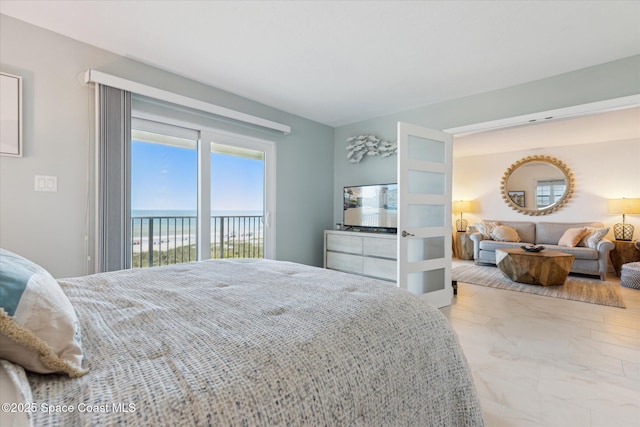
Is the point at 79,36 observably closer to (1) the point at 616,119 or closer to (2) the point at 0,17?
(2) the point at 0,17

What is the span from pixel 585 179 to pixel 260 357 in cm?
726

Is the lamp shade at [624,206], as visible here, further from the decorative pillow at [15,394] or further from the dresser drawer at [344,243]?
the decorative pillow at [15,394]

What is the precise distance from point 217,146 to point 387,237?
226 centimetres

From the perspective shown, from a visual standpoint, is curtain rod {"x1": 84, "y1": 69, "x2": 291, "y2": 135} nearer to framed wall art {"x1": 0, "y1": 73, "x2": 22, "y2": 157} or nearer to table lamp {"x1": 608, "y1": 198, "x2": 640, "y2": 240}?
framed wall art {"x1": 0, "y1": 73, "x2": 22, "y2": 157}

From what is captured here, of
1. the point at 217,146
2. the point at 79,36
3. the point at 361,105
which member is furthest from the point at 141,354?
the point at 361,105

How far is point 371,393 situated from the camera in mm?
827

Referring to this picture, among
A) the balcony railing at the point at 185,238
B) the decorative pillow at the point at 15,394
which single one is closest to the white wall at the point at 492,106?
the balcony railing at the point at 185,238

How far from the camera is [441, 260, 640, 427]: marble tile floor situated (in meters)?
1.57

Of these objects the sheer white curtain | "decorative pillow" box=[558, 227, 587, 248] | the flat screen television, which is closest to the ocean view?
the sheer white curtain

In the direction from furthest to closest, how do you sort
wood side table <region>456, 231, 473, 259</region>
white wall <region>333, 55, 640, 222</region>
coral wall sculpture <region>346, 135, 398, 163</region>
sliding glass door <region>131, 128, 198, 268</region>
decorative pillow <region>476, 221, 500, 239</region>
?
wood side table <region>456, 231, 473, 259</region> → decorative pillow <region>476, 221, 500, 239</region> → coral wall sculpture <region>346, 135, 398, 163</region> → sliding glass door <region>131, 128, 198, 268</region> → white wall <region>333, 55, 640, 222</region>

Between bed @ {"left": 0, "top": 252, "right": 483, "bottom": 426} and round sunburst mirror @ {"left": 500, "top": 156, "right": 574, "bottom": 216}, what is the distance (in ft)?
20.9

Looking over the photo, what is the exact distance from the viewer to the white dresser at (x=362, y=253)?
357 centimetres

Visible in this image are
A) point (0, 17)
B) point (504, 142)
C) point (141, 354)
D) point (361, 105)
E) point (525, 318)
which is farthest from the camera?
point (504, 142)

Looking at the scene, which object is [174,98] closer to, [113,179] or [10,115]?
[113,179]
